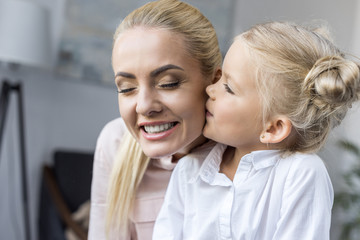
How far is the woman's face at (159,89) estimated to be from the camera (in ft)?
3.17

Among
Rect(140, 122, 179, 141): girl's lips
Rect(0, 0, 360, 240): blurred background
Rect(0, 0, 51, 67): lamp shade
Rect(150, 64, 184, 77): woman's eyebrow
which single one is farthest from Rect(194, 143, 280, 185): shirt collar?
Rect(0, 0, 360, 240): blurred background

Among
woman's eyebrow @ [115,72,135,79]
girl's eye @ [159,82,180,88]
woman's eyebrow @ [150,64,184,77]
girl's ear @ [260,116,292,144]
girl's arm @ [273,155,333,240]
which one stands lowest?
girl's arm @ [273,155,333,240]

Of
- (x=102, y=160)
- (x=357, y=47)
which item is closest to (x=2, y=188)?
(x=102, y=160)

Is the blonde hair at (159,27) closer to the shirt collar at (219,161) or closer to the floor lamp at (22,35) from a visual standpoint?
the shirt collar at (219,161)

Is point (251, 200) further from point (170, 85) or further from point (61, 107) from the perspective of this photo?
point (61, 107)

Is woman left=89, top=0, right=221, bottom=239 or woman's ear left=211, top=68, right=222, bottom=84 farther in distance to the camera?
woman's ear left=211, top=68, right=222, bottom=84

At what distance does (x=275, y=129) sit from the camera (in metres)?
0.92

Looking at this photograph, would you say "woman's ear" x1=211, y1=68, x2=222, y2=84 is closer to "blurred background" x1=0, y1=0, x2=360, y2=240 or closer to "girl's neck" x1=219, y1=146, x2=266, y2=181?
"girl's neck" x1=219, y1=146, x2=266, y2=181

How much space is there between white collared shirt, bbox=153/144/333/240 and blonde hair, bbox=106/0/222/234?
19cm

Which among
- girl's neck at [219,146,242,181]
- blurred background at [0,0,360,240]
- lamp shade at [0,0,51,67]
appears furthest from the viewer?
blurred background at [0,0,360,240]

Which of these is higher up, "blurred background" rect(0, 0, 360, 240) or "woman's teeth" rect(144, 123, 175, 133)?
"woman's teeth" rect(144, 123, 175, 133)

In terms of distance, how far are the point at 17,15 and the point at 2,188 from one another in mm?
1282

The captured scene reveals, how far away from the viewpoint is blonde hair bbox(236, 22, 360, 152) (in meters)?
0.84

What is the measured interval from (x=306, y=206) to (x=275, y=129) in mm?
181
